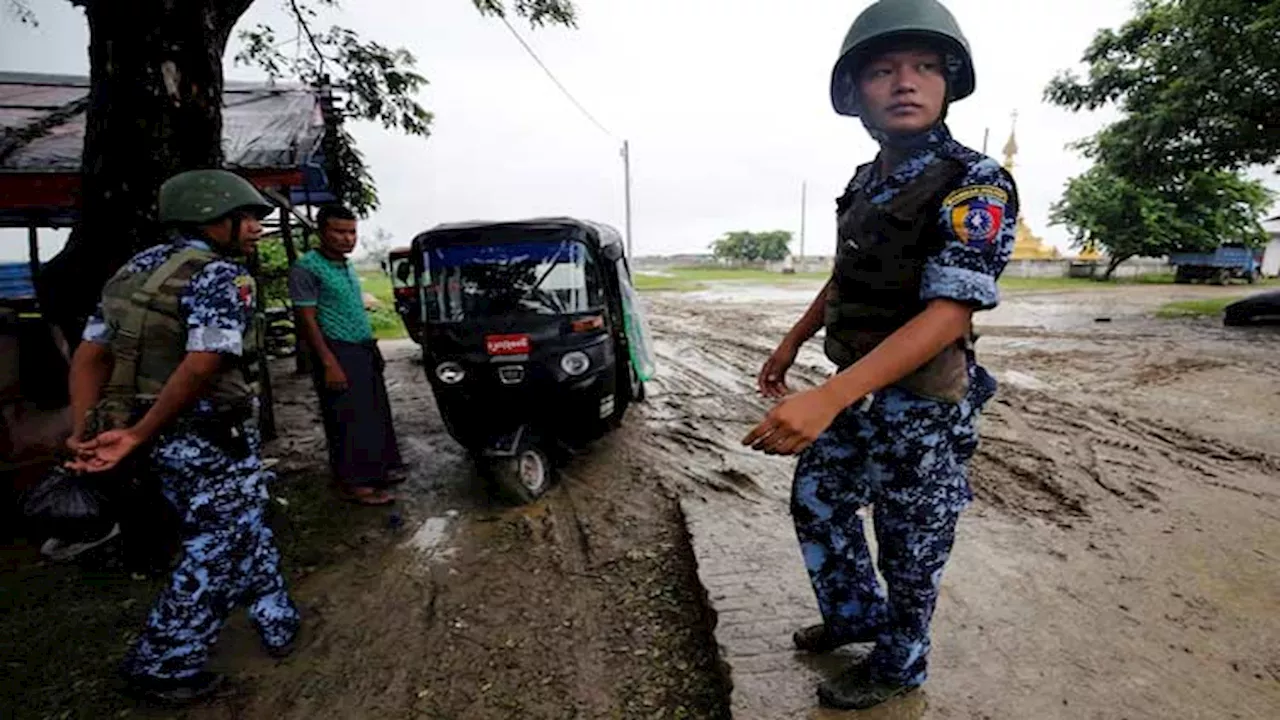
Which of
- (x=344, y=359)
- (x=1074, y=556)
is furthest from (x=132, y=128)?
(x=1074, y=556)

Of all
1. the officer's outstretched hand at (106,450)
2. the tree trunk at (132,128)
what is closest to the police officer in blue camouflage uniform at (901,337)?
the officer's outstretched hand at (106,450)

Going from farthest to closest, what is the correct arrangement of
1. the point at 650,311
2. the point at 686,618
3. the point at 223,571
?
the point at 650,311 → the point at 686,618 → the point at 223,571

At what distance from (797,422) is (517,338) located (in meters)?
2.87

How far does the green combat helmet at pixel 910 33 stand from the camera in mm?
1439

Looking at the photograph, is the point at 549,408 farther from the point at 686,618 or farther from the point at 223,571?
the point at 223,571

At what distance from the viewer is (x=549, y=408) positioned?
161 inches

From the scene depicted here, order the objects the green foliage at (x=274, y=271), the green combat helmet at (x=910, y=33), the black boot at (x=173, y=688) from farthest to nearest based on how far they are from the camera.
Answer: the green foliage at (x=274, y=271), the black boot at (x=173, y=688), the green combat helmet at (x=910, y=33)

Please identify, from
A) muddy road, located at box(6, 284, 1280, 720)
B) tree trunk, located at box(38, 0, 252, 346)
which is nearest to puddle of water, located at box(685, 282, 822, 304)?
muddy road, located at box(6, 284, 1280, 720)

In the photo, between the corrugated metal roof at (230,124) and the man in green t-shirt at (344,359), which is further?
the corrugated metal roof at (230,124)

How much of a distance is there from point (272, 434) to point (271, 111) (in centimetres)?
307

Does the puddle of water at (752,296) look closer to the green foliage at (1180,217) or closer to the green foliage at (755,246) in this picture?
the green foliage at (1180,217)

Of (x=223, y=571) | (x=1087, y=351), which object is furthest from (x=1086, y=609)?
(x=1087, y=351)

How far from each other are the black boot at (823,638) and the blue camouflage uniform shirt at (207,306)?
7.27 feet

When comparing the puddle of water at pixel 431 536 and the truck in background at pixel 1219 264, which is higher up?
the truck in background at pixel 1219 264
